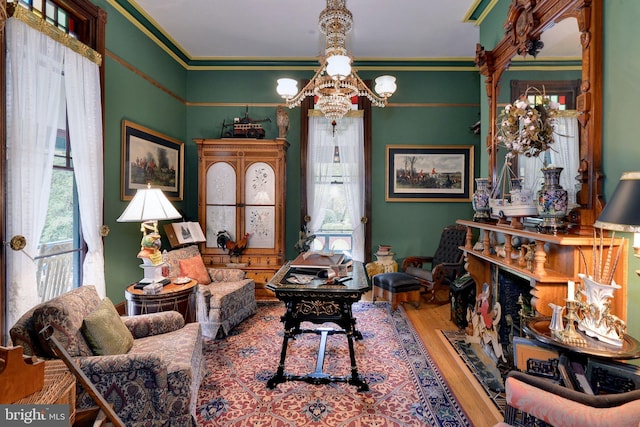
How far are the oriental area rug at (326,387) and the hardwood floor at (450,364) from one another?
3.3 inches

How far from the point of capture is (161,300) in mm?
3059

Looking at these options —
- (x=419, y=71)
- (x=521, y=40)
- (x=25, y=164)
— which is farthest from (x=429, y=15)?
(x=25, y=164)

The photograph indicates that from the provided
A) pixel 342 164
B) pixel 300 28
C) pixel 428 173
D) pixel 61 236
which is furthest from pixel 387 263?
pixel 61 236

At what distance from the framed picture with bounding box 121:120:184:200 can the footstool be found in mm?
3470

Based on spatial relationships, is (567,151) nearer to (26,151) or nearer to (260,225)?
(260,225)

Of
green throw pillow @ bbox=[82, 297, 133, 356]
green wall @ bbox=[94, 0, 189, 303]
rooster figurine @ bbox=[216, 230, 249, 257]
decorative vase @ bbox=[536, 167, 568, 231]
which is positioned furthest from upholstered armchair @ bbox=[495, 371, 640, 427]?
rooster figurine @ bbox=[216, 230, 249, 257]

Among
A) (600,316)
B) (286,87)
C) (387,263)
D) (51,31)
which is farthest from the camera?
(387,263)

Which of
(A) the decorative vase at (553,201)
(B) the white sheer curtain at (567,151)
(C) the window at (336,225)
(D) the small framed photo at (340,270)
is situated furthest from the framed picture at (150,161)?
(B) the white sheer curtain at (567,151)

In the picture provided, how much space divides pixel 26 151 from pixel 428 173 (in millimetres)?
5206

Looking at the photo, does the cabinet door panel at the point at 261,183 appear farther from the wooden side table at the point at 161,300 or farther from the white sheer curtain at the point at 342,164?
the wooden side table at the point at 161,300

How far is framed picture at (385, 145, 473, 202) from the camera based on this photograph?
223 inches

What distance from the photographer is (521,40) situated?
2.83 metres

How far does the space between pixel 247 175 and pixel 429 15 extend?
3.33 metres

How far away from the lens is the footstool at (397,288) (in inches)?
183
